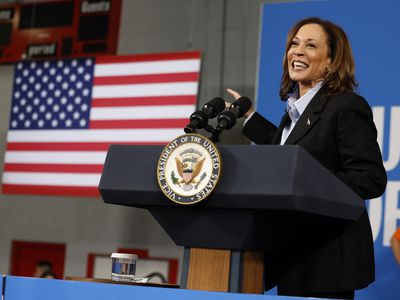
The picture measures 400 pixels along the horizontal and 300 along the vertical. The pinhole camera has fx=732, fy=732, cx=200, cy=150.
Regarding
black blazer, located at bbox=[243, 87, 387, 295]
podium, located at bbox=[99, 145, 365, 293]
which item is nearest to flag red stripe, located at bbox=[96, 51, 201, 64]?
black blazer, located at bbox=[243, 87, 387, 295]

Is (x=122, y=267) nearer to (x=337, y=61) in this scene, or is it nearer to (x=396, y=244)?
(x=337, y=61)

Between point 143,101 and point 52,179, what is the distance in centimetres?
93

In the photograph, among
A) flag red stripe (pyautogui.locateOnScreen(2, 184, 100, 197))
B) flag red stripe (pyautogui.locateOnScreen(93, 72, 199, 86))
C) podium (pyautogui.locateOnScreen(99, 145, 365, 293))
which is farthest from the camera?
flag red stripe (pyautogui.locateOnScreen(2, 184, 100, 197))

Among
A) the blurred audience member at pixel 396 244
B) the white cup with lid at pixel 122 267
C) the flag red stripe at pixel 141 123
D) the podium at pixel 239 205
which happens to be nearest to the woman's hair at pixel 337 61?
the podium at pixel 239 205

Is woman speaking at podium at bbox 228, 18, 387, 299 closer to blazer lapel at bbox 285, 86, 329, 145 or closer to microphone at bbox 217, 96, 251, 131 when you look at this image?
blazer lapel at bbox 285, 86, 329, 145

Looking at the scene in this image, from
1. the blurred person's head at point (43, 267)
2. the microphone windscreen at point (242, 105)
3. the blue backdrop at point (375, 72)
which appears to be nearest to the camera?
the microphone windscreen at point (242, 105)

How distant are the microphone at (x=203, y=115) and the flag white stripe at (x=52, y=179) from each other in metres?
3.85

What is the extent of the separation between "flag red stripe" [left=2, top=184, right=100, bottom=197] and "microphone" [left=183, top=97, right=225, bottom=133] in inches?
154

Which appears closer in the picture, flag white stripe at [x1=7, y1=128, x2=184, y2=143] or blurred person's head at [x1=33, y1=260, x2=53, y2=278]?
flag white stripe at [x1=7, y1=128, x2=184, y2=143]

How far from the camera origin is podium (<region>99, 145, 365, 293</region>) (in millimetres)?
1076

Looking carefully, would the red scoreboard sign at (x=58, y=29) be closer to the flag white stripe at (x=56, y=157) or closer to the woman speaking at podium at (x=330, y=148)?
the flag white stripe at (x=56, y=157)

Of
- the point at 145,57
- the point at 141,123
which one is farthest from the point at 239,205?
the point at 145,57

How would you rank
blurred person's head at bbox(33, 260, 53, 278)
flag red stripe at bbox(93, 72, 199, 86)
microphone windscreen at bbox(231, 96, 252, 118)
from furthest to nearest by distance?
blurred person's head at bbox(33, 260, 53, 278), flag red stripe at bbox(93, 72, 199, 86), microphone windscreen at bbox(231, 96, 252, 118)

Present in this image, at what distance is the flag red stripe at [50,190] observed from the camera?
5.17 meters
